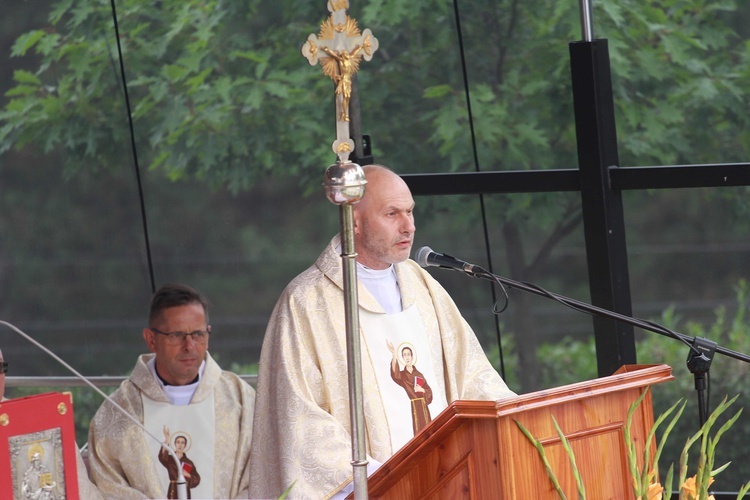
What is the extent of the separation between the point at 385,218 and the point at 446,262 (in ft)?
1.45

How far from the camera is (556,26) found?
884 cm

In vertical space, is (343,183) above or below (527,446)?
above

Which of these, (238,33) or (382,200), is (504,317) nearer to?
(238,33)

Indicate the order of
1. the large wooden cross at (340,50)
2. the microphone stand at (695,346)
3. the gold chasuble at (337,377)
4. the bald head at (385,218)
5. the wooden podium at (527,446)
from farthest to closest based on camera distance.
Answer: the bald head at (385,218) → the gold chasuble at (337,377) → the microphone stand at (695,346) → the large wooden cross at (340,50) → the wooden podium at (527,446)

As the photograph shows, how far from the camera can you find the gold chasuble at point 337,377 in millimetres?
4230

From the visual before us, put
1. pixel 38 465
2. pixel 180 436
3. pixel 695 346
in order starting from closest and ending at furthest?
1. pixel 38 465
2. pixel 695 346
3. pixel 180 436

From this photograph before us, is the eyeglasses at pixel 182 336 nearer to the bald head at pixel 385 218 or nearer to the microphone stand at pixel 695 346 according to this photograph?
the bald head at pixel 385 218

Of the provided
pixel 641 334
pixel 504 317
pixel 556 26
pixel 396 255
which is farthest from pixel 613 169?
pixel 641 334

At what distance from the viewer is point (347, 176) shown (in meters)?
3.40

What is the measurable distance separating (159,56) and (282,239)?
2430 millimetres

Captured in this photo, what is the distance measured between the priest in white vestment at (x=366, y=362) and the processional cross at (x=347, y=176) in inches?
28.6

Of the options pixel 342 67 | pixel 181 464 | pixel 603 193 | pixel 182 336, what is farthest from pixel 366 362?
pixel 603 193

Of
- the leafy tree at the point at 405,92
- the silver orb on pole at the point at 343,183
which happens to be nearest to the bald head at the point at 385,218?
the silver orb on pole at the point at 343,183

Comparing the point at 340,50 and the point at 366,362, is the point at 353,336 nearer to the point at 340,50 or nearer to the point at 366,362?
the point at 340,50
